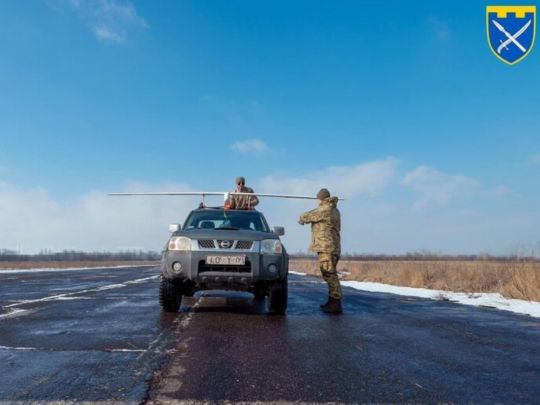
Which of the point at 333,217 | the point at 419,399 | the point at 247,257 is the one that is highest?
the point at 333,217

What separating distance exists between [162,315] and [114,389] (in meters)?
3.91

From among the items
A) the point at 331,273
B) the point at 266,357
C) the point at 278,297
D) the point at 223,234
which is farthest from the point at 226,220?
the point at 266,357

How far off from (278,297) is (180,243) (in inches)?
65.0

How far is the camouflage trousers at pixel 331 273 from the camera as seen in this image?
292 inches

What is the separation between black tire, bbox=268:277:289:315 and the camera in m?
6.88

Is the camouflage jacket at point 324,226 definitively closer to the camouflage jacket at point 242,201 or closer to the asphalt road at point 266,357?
the asphalt road at point 266,357

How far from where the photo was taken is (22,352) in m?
4.21

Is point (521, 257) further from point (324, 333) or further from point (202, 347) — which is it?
point (202, 347)

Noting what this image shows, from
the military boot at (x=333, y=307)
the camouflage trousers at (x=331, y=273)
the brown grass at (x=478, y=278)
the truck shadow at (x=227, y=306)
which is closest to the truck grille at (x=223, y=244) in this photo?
the truck shadow at (x=227, y=306)

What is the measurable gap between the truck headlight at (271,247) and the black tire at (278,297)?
1.48ft

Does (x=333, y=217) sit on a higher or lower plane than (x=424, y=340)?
higher

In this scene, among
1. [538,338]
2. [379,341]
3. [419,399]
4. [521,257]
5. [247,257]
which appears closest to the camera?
[419,399]

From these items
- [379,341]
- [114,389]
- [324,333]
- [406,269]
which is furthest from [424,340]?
[406,269]

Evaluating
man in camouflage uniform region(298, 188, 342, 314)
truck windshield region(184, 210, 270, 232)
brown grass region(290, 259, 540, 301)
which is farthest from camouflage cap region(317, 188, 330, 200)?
brown grass region(290, 259, 540, 301)
